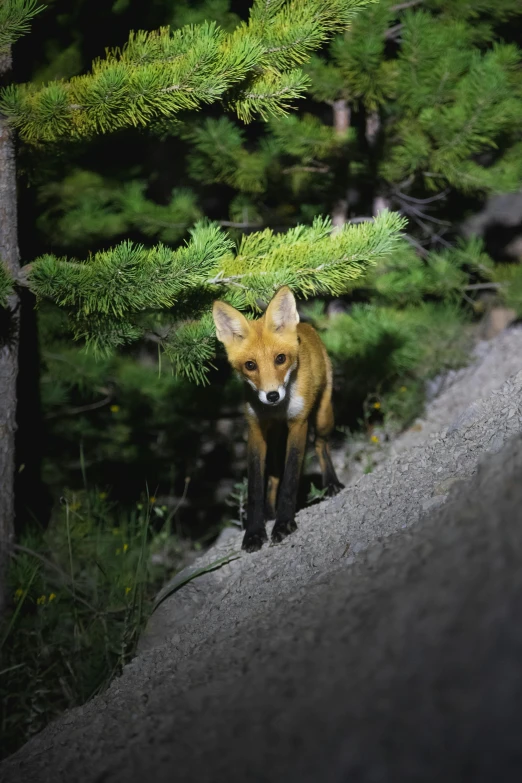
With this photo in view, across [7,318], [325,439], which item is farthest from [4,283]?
[325,439]

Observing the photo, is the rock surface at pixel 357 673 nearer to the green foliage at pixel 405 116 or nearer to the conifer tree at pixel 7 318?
the conifer tree at pixel 7 318

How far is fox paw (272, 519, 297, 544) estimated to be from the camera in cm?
392

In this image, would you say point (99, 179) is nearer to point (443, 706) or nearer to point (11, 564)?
point (11, 564)

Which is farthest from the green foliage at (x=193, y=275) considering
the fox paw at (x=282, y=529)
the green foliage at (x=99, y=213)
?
the green foliage at (x=99, y=213)

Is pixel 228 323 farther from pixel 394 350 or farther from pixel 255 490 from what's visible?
pixel 394 350

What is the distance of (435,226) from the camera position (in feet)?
25.3

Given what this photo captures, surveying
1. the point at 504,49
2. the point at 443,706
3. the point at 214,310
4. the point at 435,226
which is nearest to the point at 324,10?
the point at 214,310

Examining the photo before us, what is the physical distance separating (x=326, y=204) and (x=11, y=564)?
4.22 meters

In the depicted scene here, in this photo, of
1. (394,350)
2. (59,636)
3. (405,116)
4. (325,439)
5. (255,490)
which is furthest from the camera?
(394,350)

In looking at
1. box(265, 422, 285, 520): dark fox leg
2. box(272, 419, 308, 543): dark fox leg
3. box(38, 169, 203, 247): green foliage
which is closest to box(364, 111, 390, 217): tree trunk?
box(38, 169, 203, 247): green foliage

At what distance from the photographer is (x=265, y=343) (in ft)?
12.7

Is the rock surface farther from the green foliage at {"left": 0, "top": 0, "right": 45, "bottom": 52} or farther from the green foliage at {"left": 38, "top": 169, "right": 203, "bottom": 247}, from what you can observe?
the green foliage at {"left": 38, "top": 169, "right": 203, "bottom": 247}

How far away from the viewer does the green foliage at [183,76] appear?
3326 millimetres

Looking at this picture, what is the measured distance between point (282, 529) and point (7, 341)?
1858 mm
